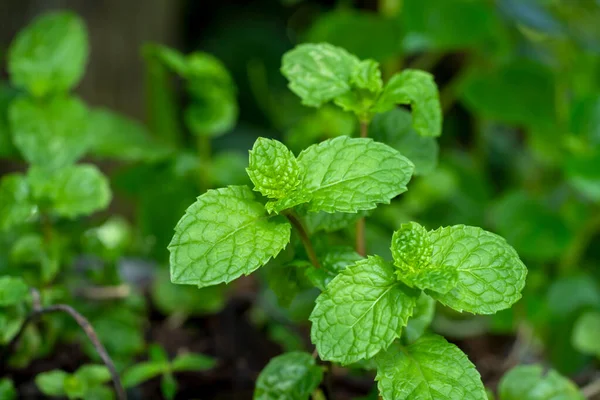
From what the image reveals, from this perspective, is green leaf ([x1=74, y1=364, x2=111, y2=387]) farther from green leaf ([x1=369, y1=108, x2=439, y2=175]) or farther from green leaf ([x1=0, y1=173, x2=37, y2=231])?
green leaf ([x1=369, y1=108, x2=439, y2=175])

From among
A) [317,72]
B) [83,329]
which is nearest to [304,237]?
[317,72]

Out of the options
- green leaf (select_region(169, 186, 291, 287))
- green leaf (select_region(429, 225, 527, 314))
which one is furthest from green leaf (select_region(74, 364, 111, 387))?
green leaf (select_region(429, 225, 527, 314))

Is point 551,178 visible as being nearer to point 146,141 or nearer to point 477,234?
point 146,141

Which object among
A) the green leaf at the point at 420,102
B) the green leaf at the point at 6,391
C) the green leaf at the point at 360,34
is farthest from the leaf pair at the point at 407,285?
the green leaf at the point at 360,34

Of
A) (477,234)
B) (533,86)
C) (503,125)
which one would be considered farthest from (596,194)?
(503,125)

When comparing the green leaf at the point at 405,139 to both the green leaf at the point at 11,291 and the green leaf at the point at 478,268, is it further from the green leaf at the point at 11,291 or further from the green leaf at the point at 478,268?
the green leaf at the point at 11,291
